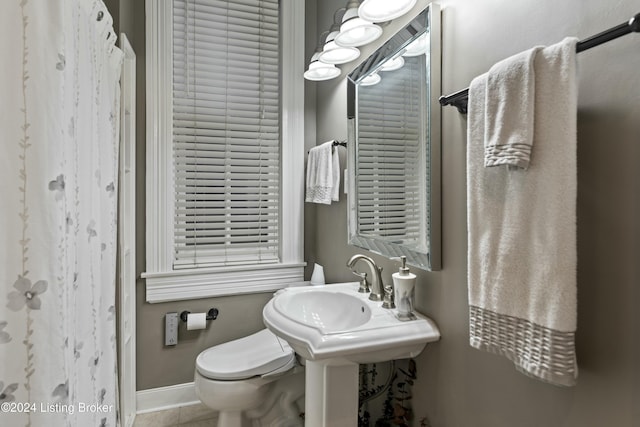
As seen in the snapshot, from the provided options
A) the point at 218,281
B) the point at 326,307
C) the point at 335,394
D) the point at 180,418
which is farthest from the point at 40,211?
the point at 180,418

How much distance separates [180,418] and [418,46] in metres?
2.33

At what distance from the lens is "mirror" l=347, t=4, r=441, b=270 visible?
119 centimetres

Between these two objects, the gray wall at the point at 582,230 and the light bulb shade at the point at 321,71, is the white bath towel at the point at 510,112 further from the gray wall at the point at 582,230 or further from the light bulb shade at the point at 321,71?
the light bulb shade at the point at 321,71

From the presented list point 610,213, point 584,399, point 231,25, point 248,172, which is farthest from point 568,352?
point 231,25

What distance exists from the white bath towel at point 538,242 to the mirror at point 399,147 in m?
0.38

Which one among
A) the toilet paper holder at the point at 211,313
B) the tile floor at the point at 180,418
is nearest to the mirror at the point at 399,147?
the toilet paper holder at the point at 211,313

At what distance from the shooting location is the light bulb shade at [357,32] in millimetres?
1382

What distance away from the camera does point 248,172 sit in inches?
87.8

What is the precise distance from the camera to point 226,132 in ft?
7.13

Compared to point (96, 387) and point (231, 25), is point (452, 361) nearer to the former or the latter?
point (96, 387)

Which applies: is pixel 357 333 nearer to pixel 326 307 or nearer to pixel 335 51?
pixel 326 307

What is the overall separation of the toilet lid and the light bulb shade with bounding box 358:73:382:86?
140cm

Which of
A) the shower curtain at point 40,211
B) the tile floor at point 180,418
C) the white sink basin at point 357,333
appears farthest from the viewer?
the tile floor at point 180,418

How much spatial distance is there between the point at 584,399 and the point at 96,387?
55.4 inches
